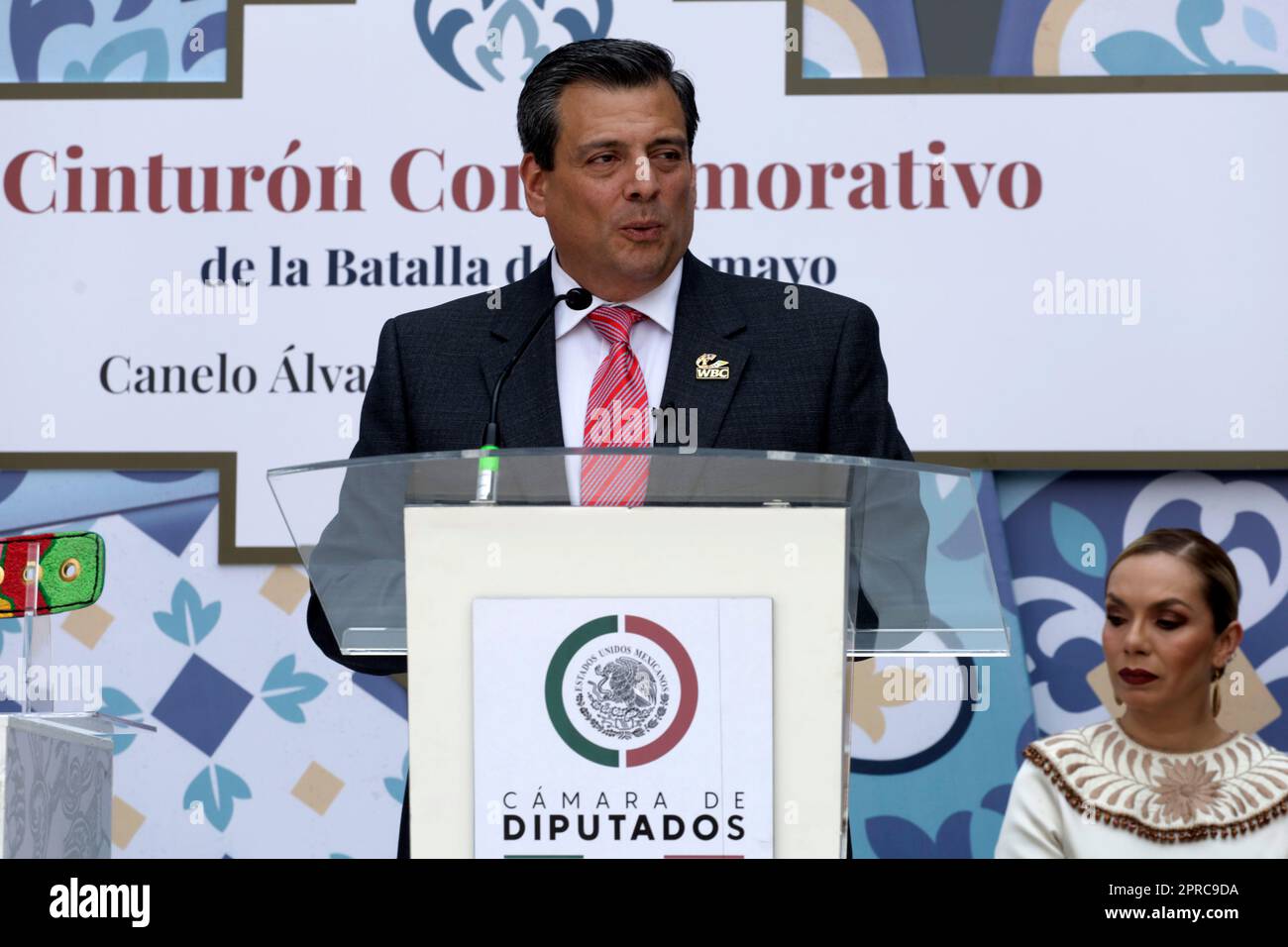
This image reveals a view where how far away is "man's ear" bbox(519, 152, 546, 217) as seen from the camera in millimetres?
2334

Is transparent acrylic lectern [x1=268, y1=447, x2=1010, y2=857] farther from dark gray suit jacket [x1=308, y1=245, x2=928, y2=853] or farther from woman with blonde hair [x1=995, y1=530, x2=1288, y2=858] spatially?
woman with blonde hair [x1=995, y1=530, x2=1288, y2=858]

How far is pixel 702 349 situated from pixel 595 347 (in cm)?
14

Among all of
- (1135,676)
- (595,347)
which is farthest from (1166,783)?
(595,347)

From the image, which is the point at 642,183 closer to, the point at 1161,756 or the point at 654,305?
the point at 654,305

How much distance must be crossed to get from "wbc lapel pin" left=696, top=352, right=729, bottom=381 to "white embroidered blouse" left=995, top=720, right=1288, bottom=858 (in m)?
0.71

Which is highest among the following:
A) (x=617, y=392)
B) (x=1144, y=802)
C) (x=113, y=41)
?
(x=113, y=41)

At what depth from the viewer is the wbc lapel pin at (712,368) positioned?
209 cm

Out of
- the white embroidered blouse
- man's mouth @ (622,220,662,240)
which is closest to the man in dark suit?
man's mouth @ (622,220,662,240)

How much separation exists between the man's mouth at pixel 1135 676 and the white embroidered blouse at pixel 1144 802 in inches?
3.9

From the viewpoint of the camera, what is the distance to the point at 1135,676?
8.21 feet

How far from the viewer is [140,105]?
337 centimetres

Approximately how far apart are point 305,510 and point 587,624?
275 millimetres

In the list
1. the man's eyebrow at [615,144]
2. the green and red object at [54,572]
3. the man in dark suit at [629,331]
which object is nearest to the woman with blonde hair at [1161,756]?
the man in dark suit at [629,331]
